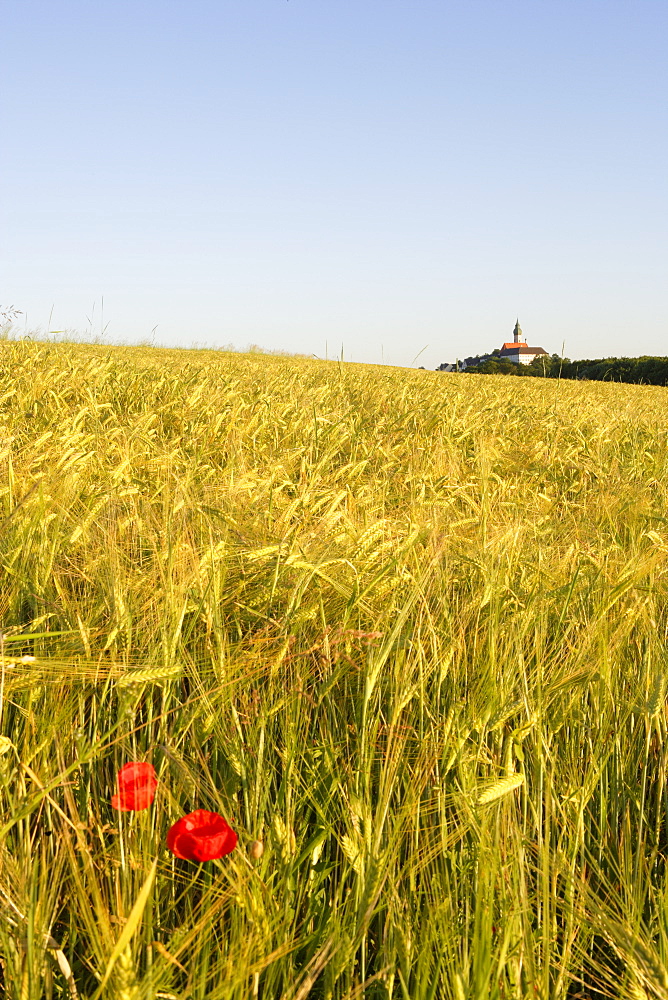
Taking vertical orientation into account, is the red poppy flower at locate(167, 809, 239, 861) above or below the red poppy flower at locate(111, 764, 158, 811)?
below

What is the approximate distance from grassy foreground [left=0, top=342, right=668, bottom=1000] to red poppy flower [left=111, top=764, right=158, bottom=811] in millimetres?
23

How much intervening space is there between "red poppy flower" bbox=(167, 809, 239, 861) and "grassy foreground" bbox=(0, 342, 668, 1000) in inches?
1.2

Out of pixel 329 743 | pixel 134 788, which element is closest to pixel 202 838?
pixel 134 788

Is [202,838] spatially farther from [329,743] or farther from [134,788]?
[329,743]

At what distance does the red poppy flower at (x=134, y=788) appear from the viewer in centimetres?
78

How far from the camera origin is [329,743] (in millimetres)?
994

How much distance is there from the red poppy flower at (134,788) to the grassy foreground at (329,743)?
0.02 meters

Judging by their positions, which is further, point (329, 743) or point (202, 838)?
point (329, 743)

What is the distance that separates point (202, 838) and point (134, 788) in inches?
4.0

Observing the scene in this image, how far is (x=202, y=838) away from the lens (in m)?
0.74

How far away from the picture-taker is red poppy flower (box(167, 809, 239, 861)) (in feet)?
2.38

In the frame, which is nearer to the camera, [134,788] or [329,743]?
[134,788]

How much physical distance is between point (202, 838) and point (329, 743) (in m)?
0.28

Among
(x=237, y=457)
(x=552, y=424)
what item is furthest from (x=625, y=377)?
(x=237, y=457)
